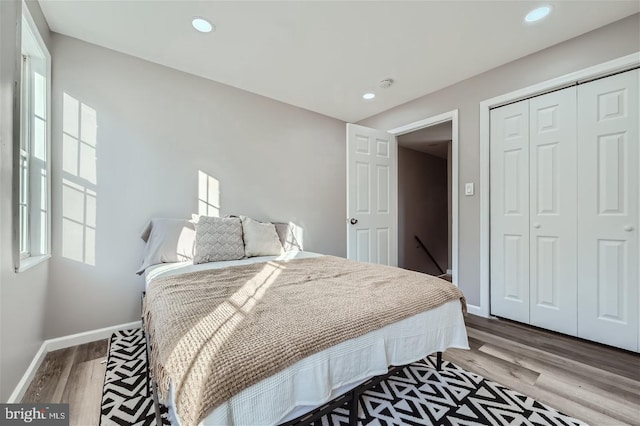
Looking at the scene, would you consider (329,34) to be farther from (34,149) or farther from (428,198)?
(428,198)

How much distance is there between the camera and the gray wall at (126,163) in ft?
7.09

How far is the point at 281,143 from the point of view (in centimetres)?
340

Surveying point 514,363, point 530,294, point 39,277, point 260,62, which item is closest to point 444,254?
point 530,294

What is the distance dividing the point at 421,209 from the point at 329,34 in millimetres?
3946

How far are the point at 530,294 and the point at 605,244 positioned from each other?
0.69 meters

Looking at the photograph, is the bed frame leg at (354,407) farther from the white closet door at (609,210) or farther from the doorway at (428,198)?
the doorway at (428,198)

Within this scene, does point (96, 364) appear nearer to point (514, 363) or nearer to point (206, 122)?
point (206, 122)

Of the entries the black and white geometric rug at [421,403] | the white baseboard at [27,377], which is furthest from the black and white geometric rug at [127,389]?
the white baseboard at [27,377]

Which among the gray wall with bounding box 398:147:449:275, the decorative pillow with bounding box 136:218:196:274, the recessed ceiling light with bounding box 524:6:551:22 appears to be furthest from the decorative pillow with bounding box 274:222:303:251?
the recessed ceiling light with bounding box 524:6:551:22

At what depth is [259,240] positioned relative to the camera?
8.54ft

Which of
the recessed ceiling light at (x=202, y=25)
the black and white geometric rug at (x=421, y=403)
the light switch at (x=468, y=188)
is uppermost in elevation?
the recessed ceiling light at (x=202, y=25)

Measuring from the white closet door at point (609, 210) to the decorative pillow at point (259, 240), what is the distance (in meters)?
2.64

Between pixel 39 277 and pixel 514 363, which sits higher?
pixel 39 277

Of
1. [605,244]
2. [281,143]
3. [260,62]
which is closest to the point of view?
[605,244]
